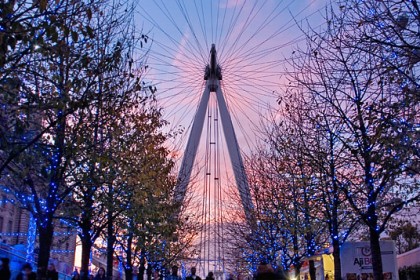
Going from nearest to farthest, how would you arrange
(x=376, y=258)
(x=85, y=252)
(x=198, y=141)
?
(x=376, y=258)
(x=85, y=252)
(x=198, y=141)

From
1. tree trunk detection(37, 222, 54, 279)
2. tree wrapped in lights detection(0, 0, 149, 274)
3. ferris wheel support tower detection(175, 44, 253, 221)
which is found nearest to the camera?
tree wrapped in lights detection(0, 0, 149, 274)

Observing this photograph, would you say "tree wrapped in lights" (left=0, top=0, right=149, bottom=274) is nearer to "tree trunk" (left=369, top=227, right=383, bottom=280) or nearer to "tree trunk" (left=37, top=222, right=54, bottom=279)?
"tree trunk" (left=37, top=222, right=54, bottom=279)

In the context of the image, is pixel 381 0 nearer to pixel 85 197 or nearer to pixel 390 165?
pixel 390 165

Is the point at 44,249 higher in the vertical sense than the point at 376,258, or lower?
higher

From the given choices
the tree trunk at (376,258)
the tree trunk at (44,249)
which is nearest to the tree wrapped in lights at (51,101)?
the tree trunk at (44,249)

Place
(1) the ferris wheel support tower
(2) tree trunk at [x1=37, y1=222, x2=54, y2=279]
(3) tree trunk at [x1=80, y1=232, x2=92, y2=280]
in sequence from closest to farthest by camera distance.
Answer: (2) tree trunk at [x1=37, y1=222, x2=54, y2=279] → (3) tree trunk at [x1=80, y1=232, x2=92, y2=280] → (1) the ferris wheel support tower

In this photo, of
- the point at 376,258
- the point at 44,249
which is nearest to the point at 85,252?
the point at 44,249

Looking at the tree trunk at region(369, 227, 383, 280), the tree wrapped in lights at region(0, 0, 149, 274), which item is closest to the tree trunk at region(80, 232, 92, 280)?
the tree wrapped in lights at region(0, 0, 149, 274)

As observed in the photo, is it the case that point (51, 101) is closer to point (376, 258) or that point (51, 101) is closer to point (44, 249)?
point (44, 249)

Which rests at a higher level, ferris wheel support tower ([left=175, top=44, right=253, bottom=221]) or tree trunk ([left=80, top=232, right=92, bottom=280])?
ferris wheel support tower ([left=175, top=44, right=253, bottom=221])

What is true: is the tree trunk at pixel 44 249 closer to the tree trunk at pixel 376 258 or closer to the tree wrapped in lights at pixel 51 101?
the tree wrapped in lights at pixel 51 101

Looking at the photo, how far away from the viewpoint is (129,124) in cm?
1861

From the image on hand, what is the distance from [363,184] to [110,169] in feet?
27.0

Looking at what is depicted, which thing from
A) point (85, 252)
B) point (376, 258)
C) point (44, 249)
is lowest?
point (376, 258)
